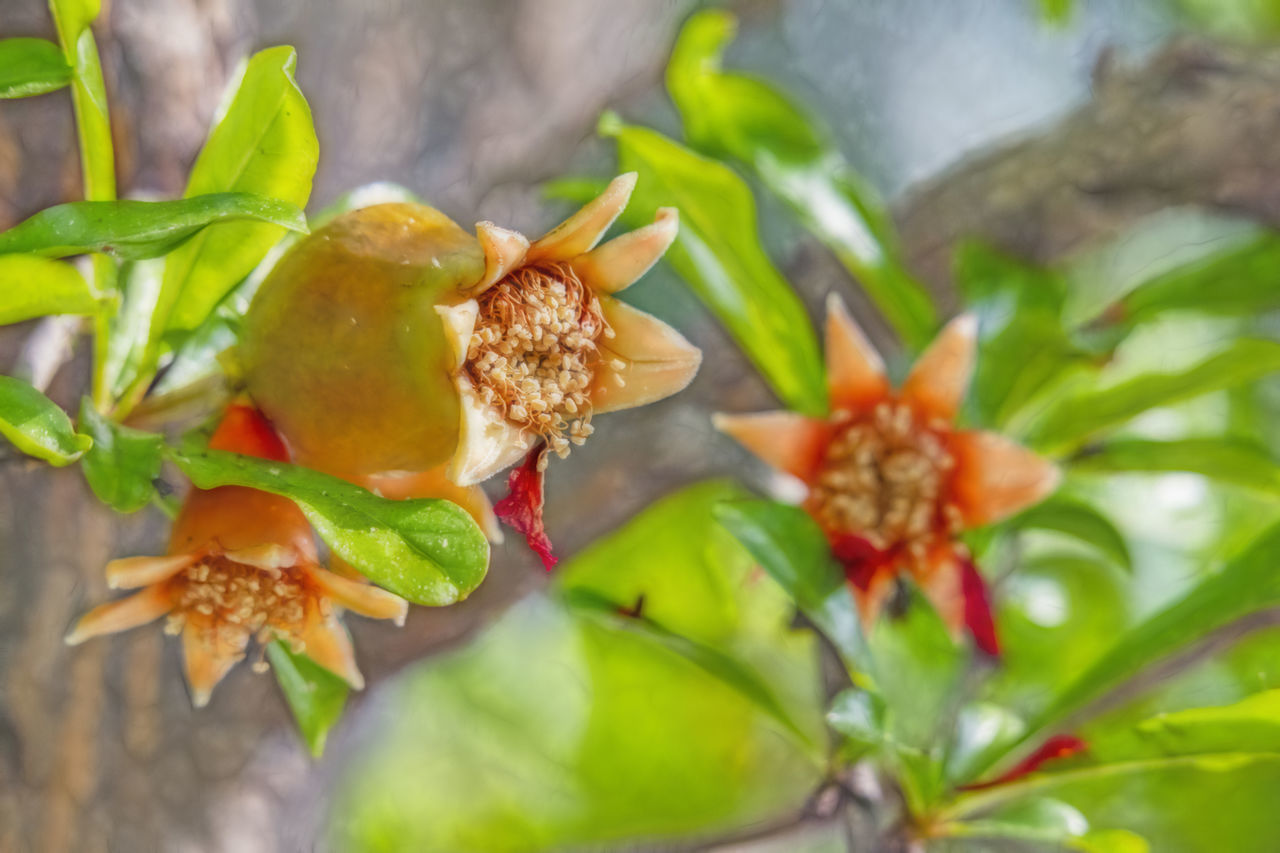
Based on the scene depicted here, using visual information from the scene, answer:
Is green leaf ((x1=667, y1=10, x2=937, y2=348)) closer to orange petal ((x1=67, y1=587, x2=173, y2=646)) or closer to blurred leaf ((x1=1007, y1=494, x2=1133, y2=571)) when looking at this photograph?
blurred leaf ((x1=1007, y1=494, x2=1133, y2=571))

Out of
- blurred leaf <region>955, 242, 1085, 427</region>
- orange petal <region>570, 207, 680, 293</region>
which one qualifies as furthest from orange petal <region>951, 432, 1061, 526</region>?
orange petal <region>570, 207, 680, 293</region>

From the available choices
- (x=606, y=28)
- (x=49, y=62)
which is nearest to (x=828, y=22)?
(x=606, y=28)

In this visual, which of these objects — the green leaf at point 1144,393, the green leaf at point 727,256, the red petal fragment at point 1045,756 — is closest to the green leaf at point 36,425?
the green leaf at point 727,256

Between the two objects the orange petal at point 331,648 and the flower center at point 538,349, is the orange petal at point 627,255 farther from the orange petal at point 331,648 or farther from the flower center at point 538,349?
the orange petal at point 331,648

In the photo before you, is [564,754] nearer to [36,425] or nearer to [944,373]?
[944,373]

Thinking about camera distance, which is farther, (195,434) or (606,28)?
(606,28)

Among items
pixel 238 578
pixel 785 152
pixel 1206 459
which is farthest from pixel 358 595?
pixel 1206 459

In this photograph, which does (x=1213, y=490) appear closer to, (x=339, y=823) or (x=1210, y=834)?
(x=1210, y=834)
